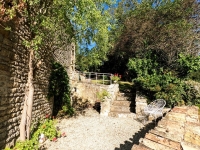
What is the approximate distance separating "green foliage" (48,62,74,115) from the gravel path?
1.18 m

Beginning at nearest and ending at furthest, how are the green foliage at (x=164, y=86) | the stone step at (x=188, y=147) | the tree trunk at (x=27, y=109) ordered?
the stone step at (x=188, y=147) → the tree trunk at (x=27, y=109) → the green foliage at (x=164, y=86)

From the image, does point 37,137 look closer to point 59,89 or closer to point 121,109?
point 59,89

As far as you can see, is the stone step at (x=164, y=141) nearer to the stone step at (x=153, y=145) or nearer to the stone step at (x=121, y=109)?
the stone step at (x=153, y=145)

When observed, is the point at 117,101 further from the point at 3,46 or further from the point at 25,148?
the point at 3,46

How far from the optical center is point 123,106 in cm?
970

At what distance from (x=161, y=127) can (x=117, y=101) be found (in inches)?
281

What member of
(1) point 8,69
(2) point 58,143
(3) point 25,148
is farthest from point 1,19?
(2) point 58,143

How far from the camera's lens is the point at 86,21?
5.13 metres

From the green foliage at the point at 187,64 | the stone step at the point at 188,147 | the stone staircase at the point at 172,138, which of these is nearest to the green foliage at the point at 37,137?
the stone staircase at the point at 172,138

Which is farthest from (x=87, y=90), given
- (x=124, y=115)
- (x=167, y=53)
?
(x=167, y=53)

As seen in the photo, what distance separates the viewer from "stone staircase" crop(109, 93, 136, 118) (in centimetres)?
865

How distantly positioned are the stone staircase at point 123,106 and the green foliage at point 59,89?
2726mm

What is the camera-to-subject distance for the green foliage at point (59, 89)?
8.00 meters

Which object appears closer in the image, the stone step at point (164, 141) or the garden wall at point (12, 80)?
the stone step at point (164, 141)
